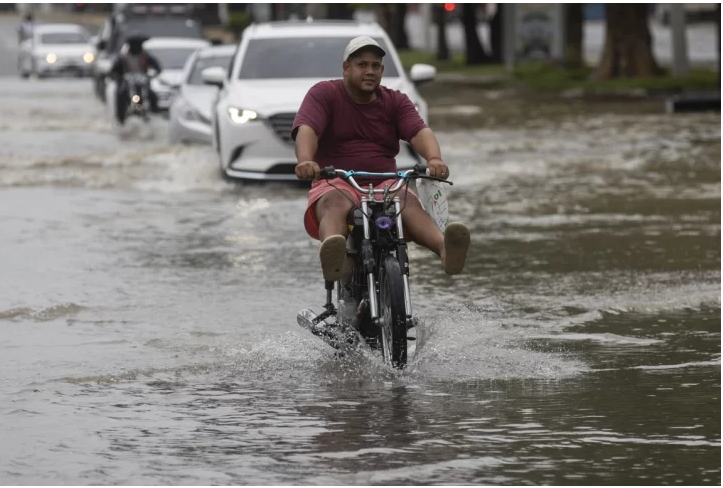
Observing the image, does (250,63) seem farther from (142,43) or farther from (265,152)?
(142,43)

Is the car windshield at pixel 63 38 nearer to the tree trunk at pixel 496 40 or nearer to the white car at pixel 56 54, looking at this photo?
the white car at pixel 56 54

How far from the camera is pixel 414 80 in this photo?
17438 millimetres

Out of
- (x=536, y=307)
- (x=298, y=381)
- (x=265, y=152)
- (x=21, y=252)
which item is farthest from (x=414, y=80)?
(x=298, y=381)

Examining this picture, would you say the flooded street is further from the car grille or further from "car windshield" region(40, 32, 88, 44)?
"car windshield" region(40, 32, 88, 44)

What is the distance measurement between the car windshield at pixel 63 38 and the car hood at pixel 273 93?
3317 centimetres

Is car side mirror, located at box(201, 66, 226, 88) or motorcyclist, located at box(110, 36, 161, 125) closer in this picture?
car side mirror, located at box(201, 66, 226, 88)

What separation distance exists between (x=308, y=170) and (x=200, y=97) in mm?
14086

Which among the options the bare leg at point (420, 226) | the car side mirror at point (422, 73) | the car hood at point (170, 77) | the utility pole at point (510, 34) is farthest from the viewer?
the utility pole at point (510, 34)

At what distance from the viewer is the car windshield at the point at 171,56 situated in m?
30.0

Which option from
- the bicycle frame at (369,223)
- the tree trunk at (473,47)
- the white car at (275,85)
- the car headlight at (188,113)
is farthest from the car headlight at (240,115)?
the tree trunk at (473,47)

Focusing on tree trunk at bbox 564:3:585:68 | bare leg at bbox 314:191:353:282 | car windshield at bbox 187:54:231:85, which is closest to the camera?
bare leg at bbox 314:191:353:282

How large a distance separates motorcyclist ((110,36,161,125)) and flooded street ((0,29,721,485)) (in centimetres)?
967

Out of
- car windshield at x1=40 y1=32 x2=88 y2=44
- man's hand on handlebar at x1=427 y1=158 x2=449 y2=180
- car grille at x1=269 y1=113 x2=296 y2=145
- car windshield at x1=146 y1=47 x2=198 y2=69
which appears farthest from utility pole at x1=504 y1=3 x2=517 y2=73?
man's hand on handlebar at x1=427 y1=158 x2=449 y2=180

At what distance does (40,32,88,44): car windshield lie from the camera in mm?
50269
